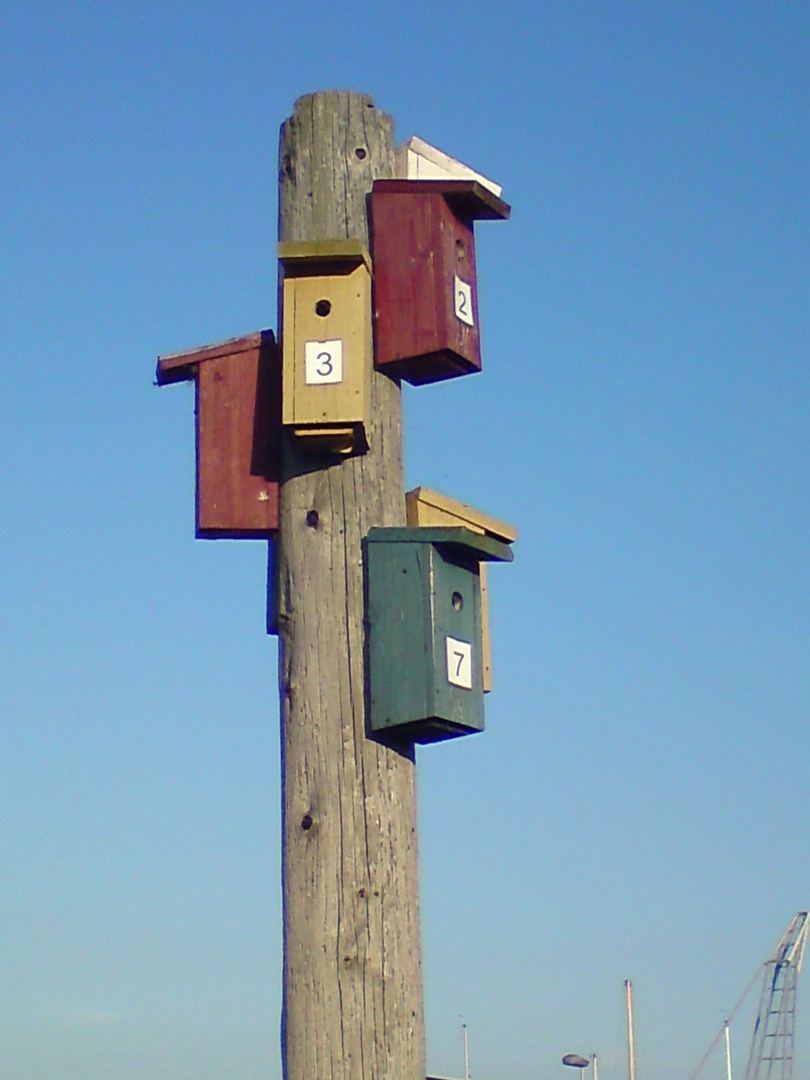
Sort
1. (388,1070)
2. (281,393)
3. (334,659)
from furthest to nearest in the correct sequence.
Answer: (281,393) < (334,659) < (388,1070)

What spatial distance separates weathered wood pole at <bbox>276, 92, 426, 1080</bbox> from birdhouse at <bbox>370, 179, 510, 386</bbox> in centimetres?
12

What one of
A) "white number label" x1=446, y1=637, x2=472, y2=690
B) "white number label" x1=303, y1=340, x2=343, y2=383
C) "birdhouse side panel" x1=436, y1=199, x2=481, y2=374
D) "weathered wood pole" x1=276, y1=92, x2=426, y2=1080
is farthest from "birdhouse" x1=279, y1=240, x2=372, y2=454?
"white number label" x1=446, y1=637, x2=472, y2=690

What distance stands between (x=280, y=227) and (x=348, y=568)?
109cm

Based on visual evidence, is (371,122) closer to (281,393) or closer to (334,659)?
(281,393)

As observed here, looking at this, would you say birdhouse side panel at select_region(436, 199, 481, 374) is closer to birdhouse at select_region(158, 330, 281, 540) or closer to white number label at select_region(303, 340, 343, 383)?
white number label at select_region(303, 340, 343, 383)

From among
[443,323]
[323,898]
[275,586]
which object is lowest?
[323,898]

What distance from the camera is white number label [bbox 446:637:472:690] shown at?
4.80m

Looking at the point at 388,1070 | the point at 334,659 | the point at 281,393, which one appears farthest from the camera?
the point at 281,393

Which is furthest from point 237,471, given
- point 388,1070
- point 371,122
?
point 388,1070

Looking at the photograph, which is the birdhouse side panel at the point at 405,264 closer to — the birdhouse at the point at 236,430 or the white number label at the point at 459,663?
the birdhouse at the point at 236,430

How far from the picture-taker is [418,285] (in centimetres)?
512

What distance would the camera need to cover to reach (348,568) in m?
4.71

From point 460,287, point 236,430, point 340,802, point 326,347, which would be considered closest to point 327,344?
point 326,347

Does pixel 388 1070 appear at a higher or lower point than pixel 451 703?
lower
